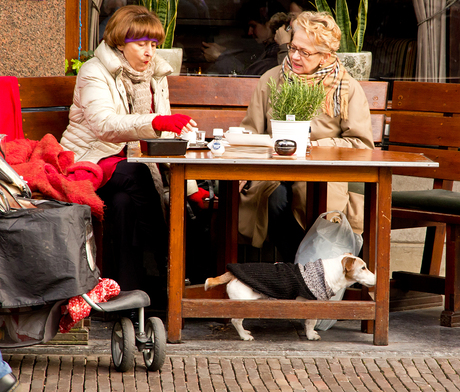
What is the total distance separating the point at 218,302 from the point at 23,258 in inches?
42.0

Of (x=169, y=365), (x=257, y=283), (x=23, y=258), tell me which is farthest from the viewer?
(x=257, y=283)

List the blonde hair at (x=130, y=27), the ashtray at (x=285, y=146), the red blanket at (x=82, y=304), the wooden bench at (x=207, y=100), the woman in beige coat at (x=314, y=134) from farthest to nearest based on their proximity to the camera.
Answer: the wooden bench at (x=207, y=100), the woman in beige coat at (x=314, y=134), the blonde hair at (x=130, y=27), the ashtray at (x=285, y=146), the red blanket at (x=82, y=304)

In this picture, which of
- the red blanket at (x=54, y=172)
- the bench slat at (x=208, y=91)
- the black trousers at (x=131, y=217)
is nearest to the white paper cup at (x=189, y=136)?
the black trousers at (x=131, y=217)

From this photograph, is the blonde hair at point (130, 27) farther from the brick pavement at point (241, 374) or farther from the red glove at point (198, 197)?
the brick pavement at point (241, 374)

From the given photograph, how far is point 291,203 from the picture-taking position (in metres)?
4.29

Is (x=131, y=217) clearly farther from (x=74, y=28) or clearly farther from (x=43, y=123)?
(x=74, y=28)

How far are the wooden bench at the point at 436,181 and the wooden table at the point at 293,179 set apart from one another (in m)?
0.65

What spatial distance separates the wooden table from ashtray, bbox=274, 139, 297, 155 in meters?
0.07

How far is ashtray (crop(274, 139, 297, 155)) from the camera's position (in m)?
3.47

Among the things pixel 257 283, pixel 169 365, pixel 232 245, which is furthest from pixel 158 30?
→ pixel 169 365

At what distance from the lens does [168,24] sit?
5.60m

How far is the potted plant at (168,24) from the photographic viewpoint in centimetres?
548

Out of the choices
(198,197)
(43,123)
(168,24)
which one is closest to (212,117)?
(198,197)

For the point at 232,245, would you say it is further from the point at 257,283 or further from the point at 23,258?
the point at 23,258
